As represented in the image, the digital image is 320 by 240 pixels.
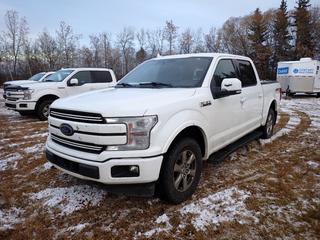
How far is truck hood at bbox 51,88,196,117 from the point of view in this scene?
2.86 meters

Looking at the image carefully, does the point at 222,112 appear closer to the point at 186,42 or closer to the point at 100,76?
the point at 100,76

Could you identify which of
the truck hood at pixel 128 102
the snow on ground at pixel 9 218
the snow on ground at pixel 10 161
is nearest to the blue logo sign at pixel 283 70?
the truck hood at pixel 128 102

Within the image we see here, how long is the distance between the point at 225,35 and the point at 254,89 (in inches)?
2339

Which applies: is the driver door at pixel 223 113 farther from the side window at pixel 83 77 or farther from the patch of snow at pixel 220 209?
the side window at pixel 83 77

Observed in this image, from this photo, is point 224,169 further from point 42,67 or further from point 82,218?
point 42,67

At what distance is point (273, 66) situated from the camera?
46.6 meters

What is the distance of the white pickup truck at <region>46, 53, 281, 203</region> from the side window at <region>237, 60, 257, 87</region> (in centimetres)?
57

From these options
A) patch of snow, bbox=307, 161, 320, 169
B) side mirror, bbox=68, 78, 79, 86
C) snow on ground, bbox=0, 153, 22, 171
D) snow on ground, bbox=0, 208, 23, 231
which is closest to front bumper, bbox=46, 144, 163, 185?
snow on ground, bbox=0, 208, 23, 231

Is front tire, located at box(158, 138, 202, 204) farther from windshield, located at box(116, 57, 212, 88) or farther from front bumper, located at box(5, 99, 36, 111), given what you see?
front bumper, located at box(5, 99, 36, 111)

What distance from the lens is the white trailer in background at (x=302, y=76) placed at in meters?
18.8

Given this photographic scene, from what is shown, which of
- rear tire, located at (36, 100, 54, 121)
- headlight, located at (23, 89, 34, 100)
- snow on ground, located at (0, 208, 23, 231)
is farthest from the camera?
rear tire, located at (36, 100, 54, 121)

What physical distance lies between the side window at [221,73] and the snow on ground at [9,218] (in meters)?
2.95

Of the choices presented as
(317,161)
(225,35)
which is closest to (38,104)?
(317,161)

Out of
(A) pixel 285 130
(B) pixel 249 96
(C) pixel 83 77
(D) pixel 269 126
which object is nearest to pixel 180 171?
(B) pixel 249 96
